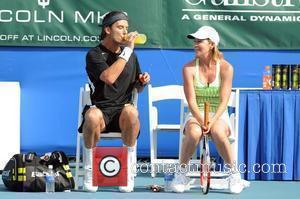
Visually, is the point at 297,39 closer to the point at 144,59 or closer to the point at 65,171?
the point at 144,59

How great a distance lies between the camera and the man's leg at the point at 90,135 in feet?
21.0

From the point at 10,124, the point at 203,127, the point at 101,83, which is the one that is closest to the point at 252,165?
the point at 203,127

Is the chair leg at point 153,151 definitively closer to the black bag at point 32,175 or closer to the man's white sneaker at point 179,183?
the man's white sneaker at point 179,183

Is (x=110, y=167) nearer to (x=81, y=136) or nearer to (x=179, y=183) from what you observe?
(x=81, y=136)

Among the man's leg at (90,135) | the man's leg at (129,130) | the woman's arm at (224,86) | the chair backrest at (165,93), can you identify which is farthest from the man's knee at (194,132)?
the chair backrest at (165,93)

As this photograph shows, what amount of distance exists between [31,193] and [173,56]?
8.26 feet

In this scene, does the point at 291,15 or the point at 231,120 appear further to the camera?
the point at 291,15

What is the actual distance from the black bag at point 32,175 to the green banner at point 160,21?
2.02 meters

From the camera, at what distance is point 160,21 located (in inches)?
328

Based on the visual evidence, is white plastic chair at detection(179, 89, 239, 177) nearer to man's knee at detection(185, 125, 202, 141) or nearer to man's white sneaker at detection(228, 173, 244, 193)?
man's white sneaker at detection(228, 173, 244, 193)

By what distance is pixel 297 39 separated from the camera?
27.3ft

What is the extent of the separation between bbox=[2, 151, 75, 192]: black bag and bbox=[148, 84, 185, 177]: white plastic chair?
1189 mm

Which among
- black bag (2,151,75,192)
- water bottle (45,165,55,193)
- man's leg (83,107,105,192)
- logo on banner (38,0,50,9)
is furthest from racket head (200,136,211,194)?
logo on banner (38,0,50,9)

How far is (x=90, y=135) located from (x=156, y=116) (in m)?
1.34
